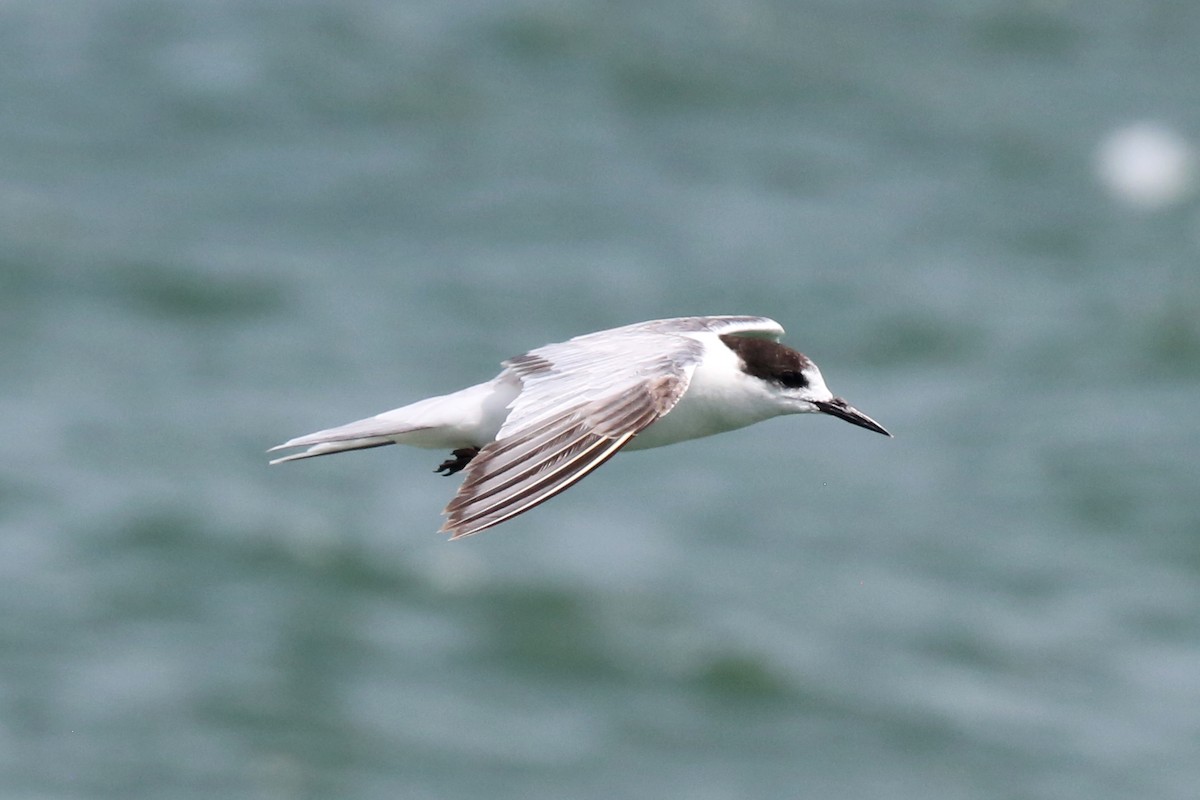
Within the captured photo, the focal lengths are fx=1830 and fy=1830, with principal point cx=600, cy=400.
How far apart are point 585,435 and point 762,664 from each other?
2528cm

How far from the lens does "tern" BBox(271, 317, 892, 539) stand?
7.95 meters

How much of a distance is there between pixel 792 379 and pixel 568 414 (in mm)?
1778

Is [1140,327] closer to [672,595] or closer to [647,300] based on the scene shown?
[647,300]

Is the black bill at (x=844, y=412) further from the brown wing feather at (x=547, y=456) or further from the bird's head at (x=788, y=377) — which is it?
the brown wing feather at (x=547, y=456)

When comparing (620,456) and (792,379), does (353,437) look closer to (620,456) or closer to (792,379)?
(792,379)

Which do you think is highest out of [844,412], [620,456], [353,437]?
[620,456]

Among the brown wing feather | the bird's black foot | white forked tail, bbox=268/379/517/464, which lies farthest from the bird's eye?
the bird's black foot

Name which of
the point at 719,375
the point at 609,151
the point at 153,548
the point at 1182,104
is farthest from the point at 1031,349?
the point at 719,375

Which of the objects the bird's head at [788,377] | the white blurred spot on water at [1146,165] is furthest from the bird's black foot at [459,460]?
the white blurred spot on water at [1146,165]

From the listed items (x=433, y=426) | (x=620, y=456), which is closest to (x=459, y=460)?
(x=433, y=426)

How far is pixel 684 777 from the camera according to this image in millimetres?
29844

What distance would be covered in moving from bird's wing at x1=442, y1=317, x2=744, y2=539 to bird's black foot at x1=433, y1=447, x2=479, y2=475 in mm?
564

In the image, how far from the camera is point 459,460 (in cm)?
998

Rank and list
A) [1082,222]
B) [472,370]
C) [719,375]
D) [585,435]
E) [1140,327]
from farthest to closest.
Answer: [1082,222]
[1140,327]
[472,370]
[719,375]
[585,435]
